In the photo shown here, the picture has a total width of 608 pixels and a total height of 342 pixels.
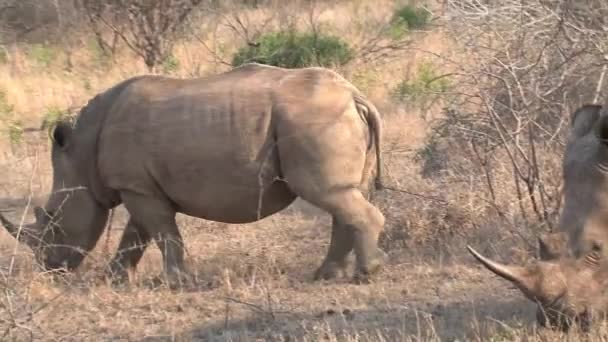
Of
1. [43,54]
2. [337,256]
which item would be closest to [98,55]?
[43,54]

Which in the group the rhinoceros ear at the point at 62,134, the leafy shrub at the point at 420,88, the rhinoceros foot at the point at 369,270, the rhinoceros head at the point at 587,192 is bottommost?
the leafy shrub at the point at 420,88

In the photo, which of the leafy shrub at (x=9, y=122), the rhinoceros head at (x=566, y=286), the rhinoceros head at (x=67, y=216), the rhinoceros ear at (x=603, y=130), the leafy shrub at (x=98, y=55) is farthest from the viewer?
the leafy shrub at (x=98, y=55)

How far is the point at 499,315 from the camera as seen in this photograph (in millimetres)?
6426

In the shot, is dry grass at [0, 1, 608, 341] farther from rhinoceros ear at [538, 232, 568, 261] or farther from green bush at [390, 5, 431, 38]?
green bush at [390, 5, 431, 38]

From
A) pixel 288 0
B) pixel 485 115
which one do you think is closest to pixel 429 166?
pixel 485 115

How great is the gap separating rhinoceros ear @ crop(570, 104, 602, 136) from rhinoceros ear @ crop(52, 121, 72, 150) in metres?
3.64

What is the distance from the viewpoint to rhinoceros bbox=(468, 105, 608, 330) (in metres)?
5.12

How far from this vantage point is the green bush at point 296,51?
15391mm

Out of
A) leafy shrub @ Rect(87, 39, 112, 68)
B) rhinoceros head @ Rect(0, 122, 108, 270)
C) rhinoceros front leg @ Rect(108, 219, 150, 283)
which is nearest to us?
rhinoceros front leg @ Rect(108, 219, 150, 283)

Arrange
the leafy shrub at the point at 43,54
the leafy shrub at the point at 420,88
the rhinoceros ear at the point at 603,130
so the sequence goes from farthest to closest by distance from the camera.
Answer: the leafy shrub at the point at 43,54, the leafy shrub at the point at 420,88, the rhinoceros ear at the point at 603,130

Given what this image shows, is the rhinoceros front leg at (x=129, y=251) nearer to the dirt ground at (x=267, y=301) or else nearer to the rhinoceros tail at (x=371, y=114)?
the dirt ground at (x=267, y=301)


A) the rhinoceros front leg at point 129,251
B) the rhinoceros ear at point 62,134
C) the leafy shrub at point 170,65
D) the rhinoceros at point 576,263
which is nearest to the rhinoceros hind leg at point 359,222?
the rhinoceros front leg at point 129,251

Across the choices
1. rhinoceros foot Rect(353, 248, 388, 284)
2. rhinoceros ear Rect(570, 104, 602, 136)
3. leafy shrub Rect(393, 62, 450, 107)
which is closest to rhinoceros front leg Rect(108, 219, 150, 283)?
rhinoceros foot Rect(353, 248, 388, 284)

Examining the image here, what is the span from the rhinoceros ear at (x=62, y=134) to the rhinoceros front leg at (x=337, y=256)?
1.94 metres
